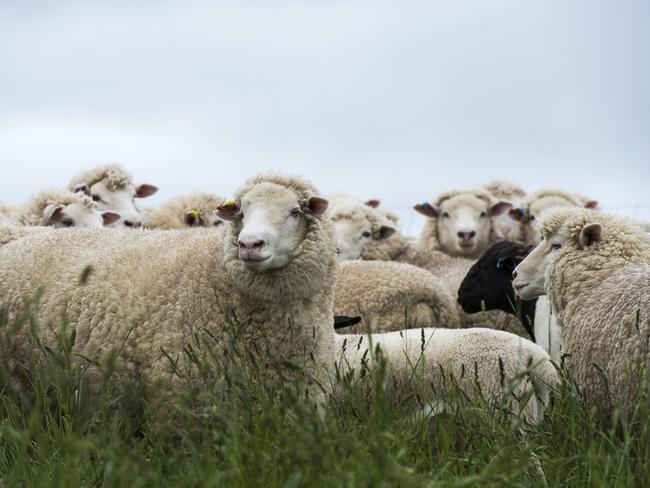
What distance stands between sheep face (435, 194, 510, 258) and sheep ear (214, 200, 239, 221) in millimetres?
5697

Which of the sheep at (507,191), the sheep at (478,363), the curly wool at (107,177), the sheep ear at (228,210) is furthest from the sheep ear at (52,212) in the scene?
the sheep at (507,191)

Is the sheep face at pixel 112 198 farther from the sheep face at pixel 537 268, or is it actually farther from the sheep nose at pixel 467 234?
the sheep face at pixel 537 268

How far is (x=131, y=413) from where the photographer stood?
155 inches

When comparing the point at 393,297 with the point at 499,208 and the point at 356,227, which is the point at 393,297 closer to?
the point at 356,227

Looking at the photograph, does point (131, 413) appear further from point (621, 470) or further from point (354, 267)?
point (354, 267)

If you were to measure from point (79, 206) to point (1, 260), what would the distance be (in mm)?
2822

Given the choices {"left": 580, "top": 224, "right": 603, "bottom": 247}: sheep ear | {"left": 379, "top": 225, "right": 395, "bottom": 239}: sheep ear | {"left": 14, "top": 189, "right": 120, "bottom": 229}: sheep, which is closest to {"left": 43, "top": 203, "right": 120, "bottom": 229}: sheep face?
{"left": 14, "top": 189, "right": 120, "bottom": 229}: sheep

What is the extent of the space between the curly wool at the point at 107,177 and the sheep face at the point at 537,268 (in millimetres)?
5860

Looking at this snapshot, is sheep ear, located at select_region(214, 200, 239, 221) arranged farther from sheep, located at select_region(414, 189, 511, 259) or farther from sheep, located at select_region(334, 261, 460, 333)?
sheep, located at select_region(414, 189, 511, 259)

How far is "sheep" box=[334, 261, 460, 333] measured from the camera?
684cm

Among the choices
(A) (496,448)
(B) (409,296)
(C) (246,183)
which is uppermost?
(C) (246,183)

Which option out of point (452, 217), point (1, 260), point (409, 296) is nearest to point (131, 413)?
point (1, 260)

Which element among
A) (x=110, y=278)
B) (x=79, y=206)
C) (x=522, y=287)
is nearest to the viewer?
(x=110, y=278)

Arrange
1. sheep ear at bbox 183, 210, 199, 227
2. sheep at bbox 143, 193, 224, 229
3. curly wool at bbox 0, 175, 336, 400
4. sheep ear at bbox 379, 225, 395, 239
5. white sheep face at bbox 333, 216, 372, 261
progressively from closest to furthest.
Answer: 1. curly wool at bbox 0, 175, 336, 400
2. sheep ear at bbox 183, 210, 199, 227
3. sheep at bbox 143, 193, 224, 229
4. white sheep face at bbox 333, 216, 372, 261
5. sheep ear at bbox 379, 225, 395, 239
